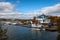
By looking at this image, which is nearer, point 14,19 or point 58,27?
point 14,19

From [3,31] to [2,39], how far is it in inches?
9.7

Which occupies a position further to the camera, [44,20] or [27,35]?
[44,20]

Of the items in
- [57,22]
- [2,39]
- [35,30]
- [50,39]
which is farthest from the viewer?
[35,30]

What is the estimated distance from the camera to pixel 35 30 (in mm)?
9156

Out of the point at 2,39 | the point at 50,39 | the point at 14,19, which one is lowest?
the point at 50,39

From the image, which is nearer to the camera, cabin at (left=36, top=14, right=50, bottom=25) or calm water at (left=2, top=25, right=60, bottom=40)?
calm water at (left=2, top=25, right=60, bottom=40)

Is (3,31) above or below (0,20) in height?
below

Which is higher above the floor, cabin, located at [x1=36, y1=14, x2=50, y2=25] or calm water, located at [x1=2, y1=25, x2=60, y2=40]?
cabin, located at [x1=36, y1=14, x2=50, y2=25]

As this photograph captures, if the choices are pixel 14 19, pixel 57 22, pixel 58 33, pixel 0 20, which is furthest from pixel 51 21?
pixel 0 20

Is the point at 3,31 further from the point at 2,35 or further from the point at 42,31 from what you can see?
the point at 42,31

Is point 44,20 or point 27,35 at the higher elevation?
point 44,20

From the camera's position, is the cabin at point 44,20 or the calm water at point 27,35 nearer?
the calm water at point 27,35

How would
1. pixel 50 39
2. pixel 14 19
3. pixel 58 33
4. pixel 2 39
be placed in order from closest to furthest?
pixel 2 39
pixel 14 19
pixel 50 39
pixel 58 33

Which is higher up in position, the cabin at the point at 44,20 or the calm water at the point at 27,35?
the cabin at the point at 44,20
